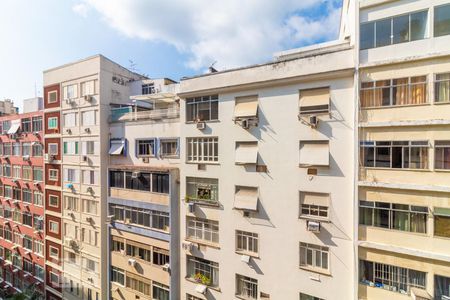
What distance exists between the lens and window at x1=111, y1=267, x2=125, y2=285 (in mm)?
20938

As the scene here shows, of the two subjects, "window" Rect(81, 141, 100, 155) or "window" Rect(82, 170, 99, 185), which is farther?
"window" Rect(82, 170, 99, 185)

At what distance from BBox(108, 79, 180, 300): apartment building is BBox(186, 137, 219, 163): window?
170cm

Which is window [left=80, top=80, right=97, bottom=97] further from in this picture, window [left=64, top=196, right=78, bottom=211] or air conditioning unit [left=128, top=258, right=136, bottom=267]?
air conditioning unit [left=128, top=258, right=136, bottom=267]

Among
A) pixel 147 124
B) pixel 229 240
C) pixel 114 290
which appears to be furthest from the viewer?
pixel 114 290

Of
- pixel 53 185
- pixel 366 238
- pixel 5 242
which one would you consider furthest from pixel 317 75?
pixel 5 242

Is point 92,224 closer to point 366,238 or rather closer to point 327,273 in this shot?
point 327,273

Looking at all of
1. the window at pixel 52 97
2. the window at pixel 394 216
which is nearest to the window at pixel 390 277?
the window at pixel 394 216

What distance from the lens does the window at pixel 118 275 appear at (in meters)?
20.9

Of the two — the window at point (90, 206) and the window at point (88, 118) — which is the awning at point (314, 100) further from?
the window at point (90, 206)

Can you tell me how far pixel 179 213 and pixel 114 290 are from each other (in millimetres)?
10008

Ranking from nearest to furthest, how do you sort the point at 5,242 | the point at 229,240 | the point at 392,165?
1. the point at 392,165
2. the point at 229,240
3. the point at 5,242

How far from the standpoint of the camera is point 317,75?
1307cm

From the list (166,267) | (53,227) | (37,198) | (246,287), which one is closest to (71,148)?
(53,227)

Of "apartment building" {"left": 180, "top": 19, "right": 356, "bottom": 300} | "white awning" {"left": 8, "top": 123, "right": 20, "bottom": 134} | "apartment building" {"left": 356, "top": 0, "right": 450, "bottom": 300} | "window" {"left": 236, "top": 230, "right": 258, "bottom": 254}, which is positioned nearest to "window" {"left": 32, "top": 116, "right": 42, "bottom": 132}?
"white awning" {"left": 8, "top": 123, "right": 20, "bottom": 134}
